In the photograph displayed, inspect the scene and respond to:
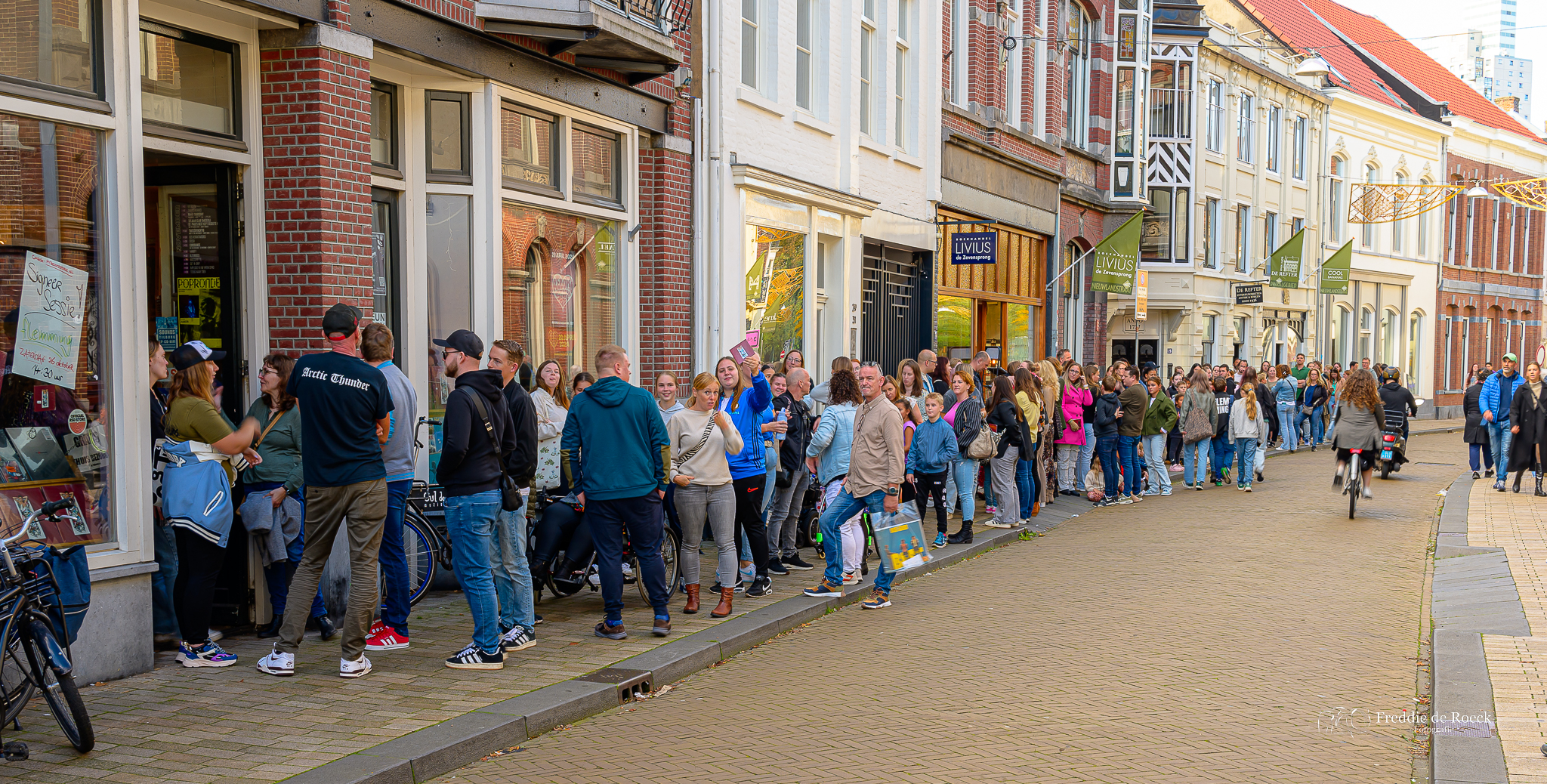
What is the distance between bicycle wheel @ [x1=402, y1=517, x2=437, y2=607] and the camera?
9.20 m

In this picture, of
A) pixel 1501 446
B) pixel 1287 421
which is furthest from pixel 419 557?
pixel 1287 421

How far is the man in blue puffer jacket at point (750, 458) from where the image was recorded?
31.2 ft

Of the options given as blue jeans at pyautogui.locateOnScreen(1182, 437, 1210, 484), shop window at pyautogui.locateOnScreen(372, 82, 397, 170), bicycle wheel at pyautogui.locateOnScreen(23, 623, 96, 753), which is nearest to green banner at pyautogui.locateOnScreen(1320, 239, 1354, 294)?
blue jeans at pyautogui.locateOnScreen(1182, 437, 1210, 484)

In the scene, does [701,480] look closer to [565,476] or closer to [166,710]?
[565,476]

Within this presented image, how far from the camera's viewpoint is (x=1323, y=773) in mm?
5711

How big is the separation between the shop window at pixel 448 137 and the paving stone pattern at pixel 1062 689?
15.6 feet

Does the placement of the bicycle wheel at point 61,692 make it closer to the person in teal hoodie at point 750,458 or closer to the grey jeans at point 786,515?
the person in teal hoodie at point 750,458

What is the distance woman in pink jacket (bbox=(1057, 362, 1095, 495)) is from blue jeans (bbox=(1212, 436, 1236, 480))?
3.26 m

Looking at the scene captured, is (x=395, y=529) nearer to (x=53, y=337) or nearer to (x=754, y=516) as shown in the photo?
(x=53, y=337)

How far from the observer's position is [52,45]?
6.95 meters

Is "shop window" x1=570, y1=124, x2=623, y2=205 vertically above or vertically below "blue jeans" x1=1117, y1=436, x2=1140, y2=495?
above

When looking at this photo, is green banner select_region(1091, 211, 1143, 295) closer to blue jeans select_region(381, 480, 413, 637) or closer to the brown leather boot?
the brown leather boot

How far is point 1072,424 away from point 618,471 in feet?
32.0

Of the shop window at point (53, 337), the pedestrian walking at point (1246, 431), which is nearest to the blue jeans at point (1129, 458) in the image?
the pedestrian walking at point (1246, 431)
